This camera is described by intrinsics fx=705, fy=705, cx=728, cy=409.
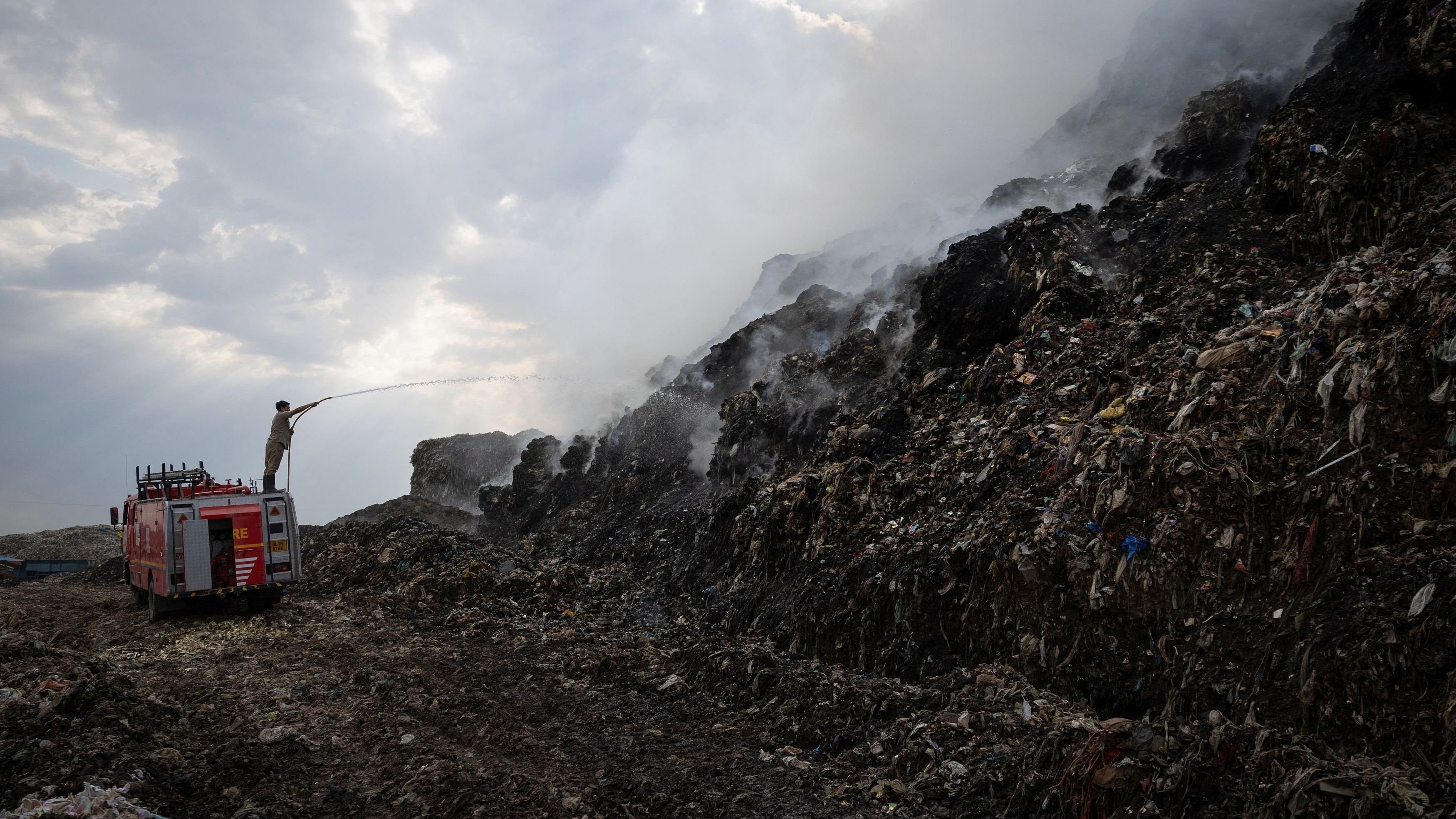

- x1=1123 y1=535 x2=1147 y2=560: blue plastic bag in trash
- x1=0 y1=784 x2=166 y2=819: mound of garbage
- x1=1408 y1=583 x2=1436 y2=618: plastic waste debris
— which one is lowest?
x1=0 y1=784 x2=166 y2=819: mound of garbage

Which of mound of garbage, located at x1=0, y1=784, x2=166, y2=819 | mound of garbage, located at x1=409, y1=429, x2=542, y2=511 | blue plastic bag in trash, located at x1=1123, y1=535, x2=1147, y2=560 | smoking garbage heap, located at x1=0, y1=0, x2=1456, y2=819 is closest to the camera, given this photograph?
mound of garbage, located at x1=0, y1=784, x2=166, y2=819

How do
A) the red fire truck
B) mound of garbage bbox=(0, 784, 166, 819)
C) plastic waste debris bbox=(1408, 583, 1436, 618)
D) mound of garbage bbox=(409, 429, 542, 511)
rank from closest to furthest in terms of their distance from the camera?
mound of garbage bbox=(0, 784, 166, 819) < plastic waste debris bbox=(1408, 583, 1436, 618) < the red fire truck < mound of garbage bbox=(409, 429, 542, 511)

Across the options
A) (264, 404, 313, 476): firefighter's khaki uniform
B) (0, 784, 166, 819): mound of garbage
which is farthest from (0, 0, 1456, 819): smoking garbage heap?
(264, 404, 313, 476): firefighter's khaki uniform

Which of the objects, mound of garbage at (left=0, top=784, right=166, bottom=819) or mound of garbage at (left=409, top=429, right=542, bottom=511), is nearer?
mound of garbage at (left=0, top=784, right=166, bottom=819)

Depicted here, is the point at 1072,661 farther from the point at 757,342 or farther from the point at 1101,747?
the point at 757,342

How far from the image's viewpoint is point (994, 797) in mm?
4785

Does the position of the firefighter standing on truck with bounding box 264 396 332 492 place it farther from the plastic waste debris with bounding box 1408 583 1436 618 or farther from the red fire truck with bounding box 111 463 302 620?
the plastic waste debris with bounding box 1408 583 1436 618

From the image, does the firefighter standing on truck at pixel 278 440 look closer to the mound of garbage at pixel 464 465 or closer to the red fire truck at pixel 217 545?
the red fire truck at pixel 217 545

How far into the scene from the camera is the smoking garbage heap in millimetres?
4637

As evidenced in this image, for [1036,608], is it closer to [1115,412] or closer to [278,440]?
[1115,412]

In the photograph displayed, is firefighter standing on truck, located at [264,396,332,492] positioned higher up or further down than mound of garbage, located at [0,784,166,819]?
higher up

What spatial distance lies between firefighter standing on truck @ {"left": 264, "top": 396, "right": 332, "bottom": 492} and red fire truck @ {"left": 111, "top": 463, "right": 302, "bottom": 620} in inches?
11.2

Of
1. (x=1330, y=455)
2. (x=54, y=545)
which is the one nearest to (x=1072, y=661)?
(x=1330, y=455)

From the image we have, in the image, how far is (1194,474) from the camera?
6105 millimetres
